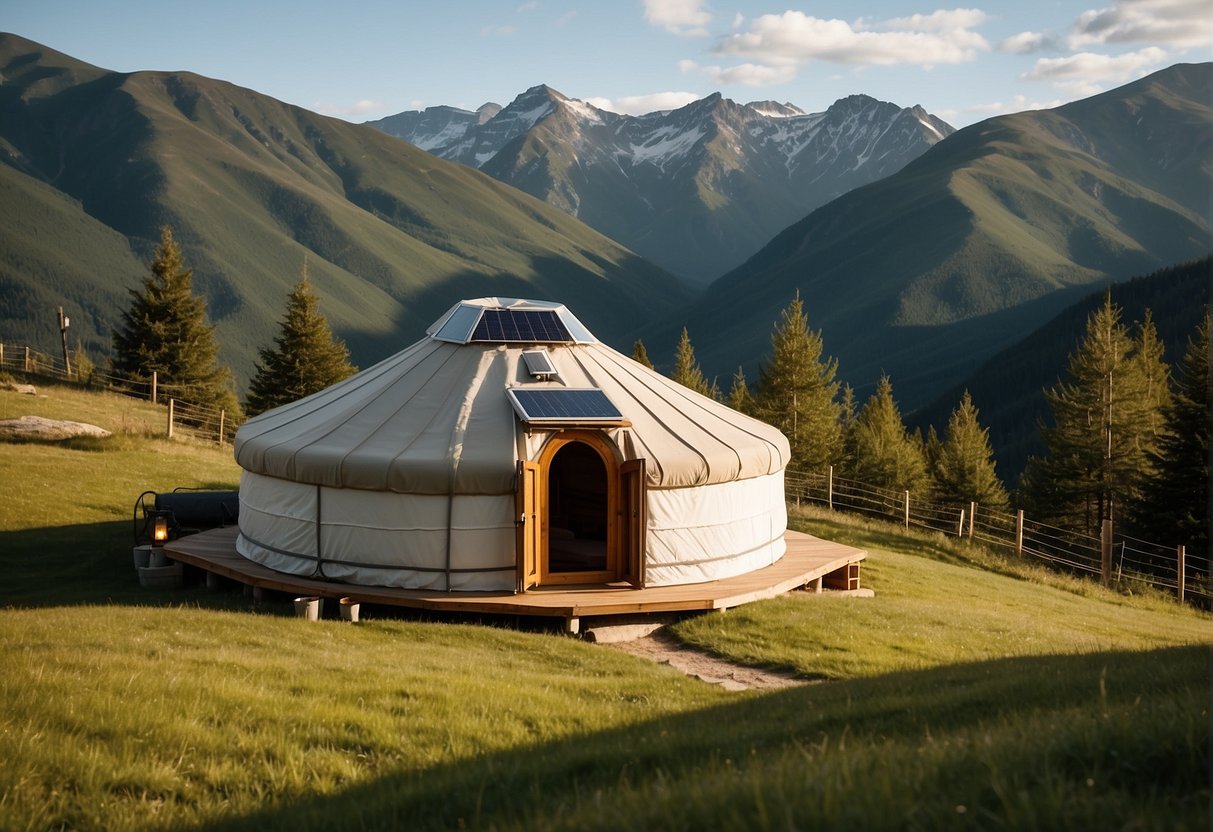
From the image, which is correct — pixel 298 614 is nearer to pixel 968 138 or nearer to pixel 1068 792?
pixel 1068 792

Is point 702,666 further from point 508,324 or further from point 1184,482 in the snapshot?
point 1184,482

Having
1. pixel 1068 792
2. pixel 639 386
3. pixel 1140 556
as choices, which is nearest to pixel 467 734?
pixel 1068 792

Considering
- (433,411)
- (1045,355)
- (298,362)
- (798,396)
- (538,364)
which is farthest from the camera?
(1045,355)

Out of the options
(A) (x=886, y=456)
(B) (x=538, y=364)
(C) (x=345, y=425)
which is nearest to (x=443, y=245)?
(A) (x=886, y=456)

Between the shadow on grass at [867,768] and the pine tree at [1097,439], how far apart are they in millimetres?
24651

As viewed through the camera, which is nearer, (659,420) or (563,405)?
(563,405)

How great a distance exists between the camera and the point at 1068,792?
102 inches

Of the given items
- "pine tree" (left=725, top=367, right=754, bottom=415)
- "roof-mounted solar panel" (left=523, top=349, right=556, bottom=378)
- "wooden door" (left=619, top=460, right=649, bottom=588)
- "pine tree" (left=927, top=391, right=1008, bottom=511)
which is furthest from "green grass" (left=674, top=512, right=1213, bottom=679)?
"pine tree" (left=725, top=367, right=754, bottom=415)

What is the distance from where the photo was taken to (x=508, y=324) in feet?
37.5

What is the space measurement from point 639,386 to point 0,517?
8.06 meters

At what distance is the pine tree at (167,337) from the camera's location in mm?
27469

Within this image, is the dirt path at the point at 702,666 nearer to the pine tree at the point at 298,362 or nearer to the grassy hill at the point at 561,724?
the grassy hill at the point at 561,724

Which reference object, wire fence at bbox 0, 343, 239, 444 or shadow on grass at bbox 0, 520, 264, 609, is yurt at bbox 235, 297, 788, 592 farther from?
wire fence at bbox 0, 343, 239, 444

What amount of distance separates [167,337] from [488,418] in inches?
827
